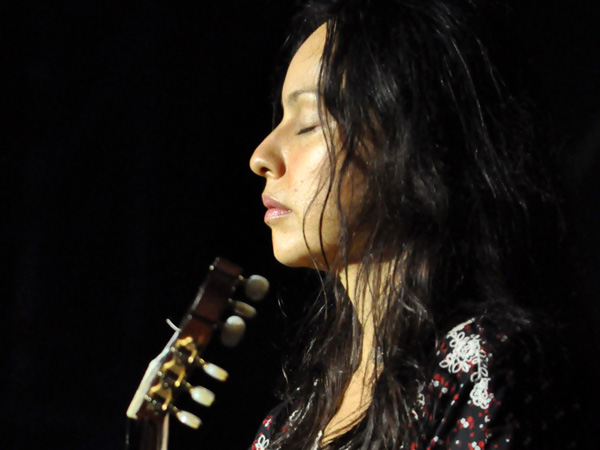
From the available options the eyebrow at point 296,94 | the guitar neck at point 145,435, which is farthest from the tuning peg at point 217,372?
the eyebrow at point 296,94

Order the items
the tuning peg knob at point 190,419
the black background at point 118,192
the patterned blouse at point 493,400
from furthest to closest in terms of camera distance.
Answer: the black background at point 118,192 < the tuning peg knob at point 190,419 < the patterned blouse at point 493,400

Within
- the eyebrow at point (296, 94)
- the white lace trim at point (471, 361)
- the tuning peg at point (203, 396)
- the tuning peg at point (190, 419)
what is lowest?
the tuning peg at point (190, 419)

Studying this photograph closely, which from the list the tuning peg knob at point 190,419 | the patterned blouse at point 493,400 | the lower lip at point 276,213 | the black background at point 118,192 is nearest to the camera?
the patterned blouse at point 493,400

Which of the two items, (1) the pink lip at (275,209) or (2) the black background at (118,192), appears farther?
(2) the black background at (118,192)

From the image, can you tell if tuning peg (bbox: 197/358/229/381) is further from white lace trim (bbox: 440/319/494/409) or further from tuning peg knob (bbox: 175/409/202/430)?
white lace trim (bbox: 440/319/494/409)

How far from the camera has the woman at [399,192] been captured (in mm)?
1032

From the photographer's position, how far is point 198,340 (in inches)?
39.8

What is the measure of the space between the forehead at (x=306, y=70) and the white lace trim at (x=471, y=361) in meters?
0.42

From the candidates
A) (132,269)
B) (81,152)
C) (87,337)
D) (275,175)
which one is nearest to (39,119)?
(81,152)

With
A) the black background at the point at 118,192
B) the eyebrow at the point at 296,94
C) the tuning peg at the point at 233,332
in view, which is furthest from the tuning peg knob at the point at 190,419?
the black background at the point at 118,192

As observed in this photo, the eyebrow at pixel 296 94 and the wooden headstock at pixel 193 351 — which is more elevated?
the eyebrow at pixel 296 94

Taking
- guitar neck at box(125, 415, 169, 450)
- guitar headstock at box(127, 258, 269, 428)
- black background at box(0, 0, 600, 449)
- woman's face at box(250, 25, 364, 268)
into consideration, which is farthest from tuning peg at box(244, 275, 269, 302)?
black background at box(0, 0, 600, 449)

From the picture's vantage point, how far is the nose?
110cm

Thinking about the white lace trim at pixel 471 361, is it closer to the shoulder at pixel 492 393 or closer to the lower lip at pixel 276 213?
the shoulder at pixel 492 393
